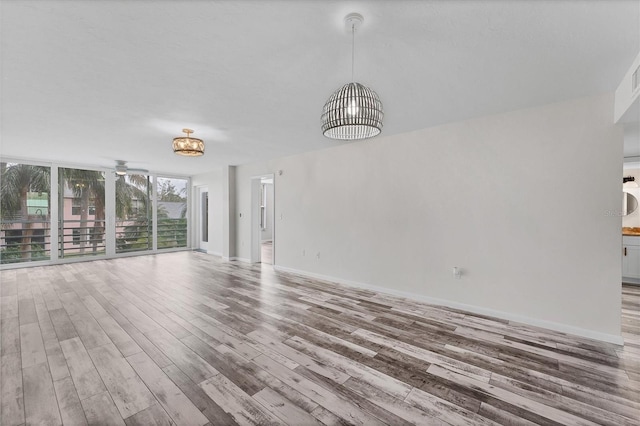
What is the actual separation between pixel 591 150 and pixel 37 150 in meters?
8.66

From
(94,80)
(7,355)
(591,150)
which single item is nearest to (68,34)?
(94,80)

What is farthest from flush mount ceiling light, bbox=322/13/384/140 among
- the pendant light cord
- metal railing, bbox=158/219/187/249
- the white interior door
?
metal railing, bbox=158/219/187/249

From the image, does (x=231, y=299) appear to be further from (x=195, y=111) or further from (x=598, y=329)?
(x=598, y=329)

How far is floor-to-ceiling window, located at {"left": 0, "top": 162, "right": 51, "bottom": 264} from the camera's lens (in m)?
5.67

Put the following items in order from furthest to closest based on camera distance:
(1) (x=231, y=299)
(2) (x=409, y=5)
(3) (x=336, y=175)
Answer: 1. (3) (x=336, y=175)
2. (1) (x=231, y=299)
3. (2) (x=409, y=5)

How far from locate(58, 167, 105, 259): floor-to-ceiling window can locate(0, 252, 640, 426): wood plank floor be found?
329 cm

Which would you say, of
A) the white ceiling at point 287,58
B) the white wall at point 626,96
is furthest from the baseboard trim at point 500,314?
the white ceiling at point 287,58

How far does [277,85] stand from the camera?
255 centimetres

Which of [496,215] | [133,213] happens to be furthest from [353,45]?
[133,213]

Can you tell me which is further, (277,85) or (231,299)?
(231,299)

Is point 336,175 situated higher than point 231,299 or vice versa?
point 336,175

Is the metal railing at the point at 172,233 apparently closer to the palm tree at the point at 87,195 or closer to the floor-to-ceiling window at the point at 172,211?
the floor-to-ceiling window at the point at 172,211

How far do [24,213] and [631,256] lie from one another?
12.2 meters

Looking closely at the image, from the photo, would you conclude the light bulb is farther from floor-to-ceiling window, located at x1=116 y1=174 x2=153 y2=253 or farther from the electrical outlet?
floor-to-ceiling window, located at x1=116 y1=174 x2=153 y2=253
